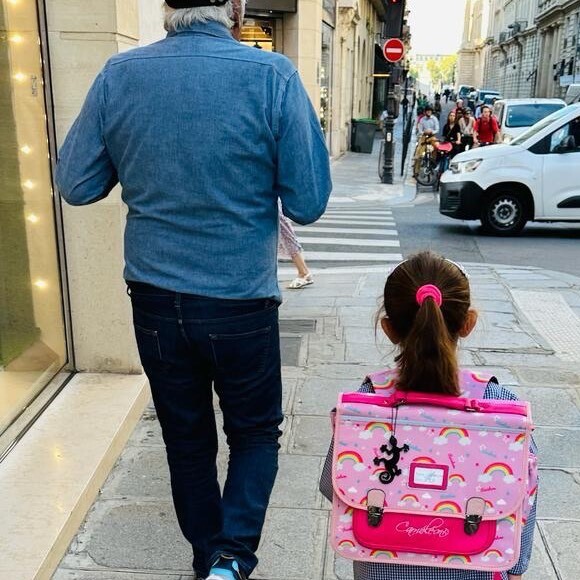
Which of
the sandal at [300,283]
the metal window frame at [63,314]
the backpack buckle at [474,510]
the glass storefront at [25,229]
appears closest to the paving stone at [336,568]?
the backpack buckle at [474,510]

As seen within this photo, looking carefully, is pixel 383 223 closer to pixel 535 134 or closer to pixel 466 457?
pixel 535 134

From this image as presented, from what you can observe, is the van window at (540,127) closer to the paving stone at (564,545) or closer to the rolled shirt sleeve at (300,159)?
the paving stone at (564,545)

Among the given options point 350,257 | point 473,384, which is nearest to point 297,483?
point 473,384

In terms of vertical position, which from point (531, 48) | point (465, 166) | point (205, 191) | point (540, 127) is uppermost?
point (531, 48)

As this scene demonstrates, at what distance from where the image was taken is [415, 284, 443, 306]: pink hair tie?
6.00 feet

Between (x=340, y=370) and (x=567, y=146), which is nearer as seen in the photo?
(x=340, y=370)

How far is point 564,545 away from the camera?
2854mm

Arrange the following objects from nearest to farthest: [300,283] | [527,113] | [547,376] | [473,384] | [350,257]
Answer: [473,384], [547,376], [300,283], [350,257], [527,113]

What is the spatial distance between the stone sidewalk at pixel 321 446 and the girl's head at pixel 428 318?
412 mm

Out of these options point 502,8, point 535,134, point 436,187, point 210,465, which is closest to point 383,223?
point 535,134

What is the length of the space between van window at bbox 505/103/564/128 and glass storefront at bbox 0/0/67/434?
60.9 feet

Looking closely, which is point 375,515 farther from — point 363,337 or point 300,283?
point 300,283

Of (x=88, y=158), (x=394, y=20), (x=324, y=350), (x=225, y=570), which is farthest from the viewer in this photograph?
(x=394, y=20)

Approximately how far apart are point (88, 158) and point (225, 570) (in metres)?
1.26
